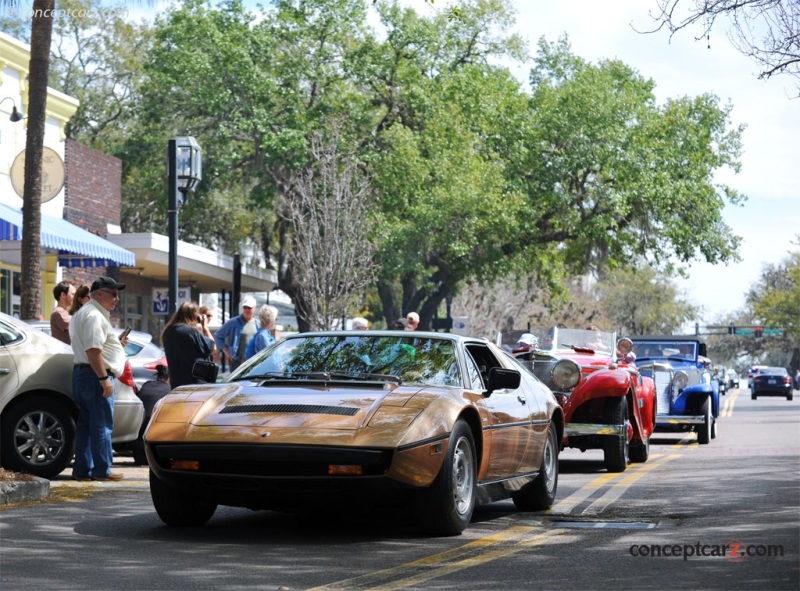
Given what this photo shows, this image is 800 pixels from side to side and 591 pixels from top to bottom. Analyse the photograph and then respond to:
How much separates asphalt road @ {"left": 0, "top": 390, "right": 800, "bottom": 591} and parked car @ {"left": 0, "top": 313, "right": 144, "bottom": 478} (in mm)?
338

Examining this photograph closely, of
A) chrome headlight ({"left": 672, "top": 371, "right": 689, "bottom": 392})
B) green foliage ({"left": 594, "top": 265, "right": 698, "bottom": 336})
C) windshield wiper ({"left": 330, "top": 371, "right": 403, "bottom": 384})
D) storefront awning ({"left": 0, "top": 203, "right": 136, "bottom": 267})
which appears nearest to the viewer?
windshield wiper ({"left": 330, "top": 371, "right": 403, "bottom": 384})

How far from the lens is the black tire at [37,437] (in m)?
11.7

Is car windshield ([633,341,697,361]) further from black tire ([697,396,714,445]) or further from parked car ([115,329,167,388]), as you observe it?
parked car ([115,329,167,388])

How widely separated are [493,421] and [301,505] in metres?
1.64

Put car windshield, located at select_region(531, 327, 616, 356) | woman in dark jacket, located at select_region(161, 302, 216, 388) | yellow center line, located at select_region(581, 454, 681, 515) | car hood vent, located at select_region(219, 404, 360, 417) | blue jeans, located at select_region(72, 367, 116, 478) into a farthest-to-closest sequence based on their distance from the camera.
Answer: car windshield, located at select_region(531, 327, 616, 356)
woman in dark jacket, located at select_region(161, 302, 216, 388)
blue jeans, located at select_region(72, 367, 116, 478)
yellow center line, located at select_region(581, 454, 681, 515)
car hood vent, located at select_region(219, 404, 360, 417)

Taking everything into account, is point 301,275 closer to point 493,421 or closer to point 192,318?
point 192,318

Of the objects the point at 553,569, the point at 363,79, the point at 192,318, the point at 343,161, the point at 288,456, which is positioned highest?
the point at 363,79

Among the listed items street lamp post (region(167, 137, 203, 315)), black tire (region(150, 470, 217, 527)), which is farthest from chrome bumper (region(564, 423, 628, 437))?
street lamp post (region(167, 137, 203, 315))

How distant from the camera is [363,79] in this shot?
142ft

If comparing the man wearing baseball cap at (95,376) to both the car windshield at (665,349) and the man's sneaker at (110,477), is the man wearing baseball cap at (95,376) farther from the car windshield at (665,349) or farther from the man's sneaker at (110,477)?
the car windshield at (665,349)

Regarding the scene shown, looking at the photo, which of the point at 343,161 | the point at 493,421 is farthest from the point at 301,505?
the point at 343,161

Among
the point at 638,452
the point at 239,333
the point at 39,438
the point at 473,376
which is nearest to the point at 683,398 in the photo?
the point at 638,452

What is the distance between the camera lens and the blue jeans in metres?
11.6

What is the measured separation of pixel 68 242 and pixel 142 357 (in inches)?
332
